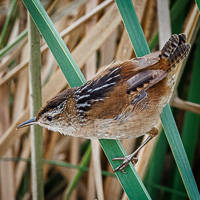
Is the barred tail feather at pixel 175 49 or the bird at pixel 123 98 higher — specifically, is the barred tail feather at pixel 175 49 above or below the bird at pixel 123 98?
above

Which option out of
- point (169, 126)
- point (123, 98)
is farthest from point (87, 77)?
point (169, 126)

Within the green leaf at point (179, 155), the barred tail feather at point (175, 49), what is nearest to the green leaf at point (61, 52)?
the green leaf at point (179, 155)

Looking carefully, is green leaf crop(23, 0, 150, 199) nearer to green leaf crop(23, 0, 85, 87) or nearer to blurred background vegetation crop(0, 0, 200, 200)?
green leaf crop(23, 0, 85, 87)

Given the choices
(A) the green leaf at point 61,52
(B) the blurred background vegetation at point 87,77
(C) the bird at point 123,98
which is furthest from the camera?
(B) the blurred background vegetation at point 87,77

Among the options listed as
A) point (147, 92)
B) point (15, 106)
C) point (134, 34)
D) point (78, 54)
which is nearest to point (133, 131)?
point (147, 92)

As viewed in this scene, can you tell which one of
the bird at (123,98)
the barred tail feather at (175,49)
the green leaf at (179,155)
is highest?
the barred tail feather at (175,49)

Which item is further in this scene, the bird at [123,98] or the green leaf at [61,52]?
the bird at [123,98]

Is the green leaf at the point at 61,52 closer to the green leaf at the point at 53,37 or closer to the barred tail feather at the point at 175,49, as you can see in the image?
the green leaf at the point at 53,37

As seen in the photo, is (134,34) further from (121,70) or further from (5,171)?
(5,171)
